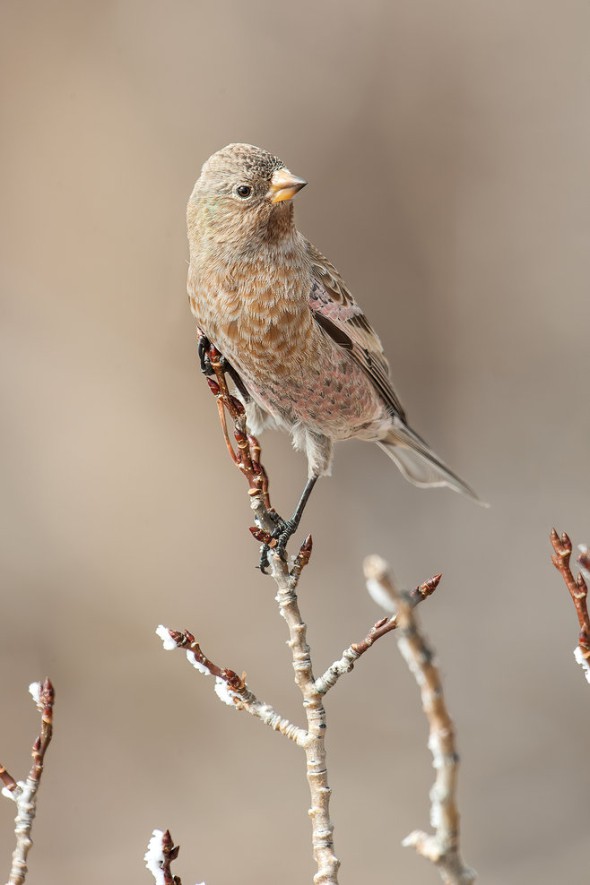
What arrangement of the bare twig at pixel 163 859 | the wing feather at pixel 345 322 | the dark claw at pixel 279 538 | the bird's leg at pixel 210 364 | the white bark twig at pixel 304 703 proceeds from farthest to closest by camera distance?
the wing feather at pixel 345 322 → the bird's leg at pixel 210 364 → the dark claw at pixel 279 538 → the white bark twig at pixel 304 703 → the bare twig at pixel 163 859

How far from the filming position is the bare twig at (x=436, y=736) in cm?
130

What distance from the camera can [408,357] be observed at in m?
6.41

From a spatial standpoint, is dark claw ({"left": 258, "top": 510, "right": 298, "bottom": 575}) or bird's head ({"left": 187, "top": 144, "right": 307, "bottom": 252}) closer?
dark claw ({"left": 258, "top": 510, "right": 298, "bottom": 575})

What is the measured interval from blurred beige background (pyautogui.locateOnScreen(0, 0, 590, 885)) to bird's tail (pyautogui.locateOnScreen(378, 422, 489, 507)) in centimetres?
172

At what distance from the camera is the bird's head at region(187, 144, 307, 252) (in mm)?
3434

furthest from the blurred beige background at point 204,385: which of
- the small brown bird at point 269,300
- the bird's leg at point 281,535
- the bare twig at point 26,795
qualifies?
the bare twig at point 26,795

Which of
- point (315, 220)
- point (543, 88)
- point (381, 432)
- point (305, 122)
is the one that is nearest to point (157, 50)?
point (305, 122)

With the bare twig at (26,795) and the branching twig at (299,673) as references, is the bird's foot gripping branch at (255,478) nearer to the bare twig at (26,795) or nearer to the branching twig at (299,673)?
the branching twig at (299,673)

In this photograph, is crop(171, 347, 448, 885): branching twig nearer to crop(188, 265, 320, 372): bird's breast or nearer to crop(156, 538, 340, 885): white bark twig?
crop(156, 538, 340, 885): white bark twig

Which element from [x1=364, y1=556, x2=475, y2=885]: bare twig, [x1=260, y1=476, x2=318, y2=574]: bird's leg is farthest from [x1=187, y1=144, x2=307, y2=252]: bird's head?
[x1=364, y1=556, x2=475, y2=885]: bare twig

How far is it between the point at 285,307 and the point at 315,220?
296 cm

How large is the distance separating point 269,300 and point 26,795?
188cm

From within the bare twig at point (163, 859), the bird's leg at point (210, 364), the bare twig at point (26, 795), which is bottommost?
the bare twig at point (163, 859)

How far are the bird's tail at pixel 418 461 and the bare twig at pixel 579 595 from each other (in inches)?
88.5
